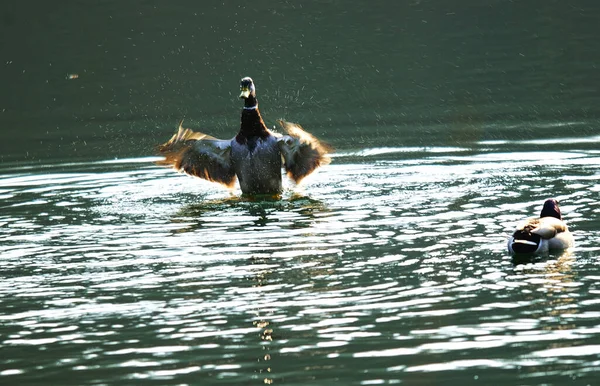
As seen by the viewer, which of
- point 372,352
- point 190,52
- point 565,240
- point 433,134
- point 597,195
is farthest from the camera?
point 190,52

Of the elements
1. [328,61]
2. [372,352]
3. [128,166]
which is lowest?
[372,352]

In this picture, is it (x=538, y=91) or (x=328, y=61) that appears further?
(x=328, y=61)

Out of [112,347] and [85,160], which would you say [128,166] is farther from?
[112,347]

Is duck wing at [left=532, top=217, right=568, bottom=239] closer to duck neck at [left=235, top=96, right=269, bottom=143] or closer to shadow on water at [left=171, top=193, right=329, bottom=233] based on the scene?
shadow on water at [left=171, top=193, right=329, bottom=233]

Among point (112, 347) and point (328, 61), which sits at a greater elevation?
point (328, 61)

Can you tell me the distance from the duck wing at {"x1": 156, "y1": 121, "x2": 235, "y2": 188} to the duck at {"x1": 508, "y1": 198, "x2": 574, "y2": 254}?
585 centimetres

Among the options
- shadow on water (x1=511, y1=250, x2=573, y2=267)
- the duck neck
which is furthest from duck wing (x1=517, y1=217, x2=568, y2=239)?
the duck neck

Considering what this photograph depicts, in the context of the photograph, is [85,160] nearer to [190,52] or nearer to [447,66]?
[447,66]

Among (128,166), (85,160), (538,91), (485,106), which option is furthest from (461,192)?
(538,91)

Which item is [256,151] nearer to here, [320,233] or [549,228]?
[320,233]

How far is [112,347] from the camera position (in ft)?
27.5

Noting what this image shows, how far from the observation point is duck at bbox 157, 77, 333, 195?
597 inches

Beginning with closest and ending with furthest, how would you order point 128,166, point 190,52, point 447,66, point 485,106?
point 128,166, point 485,106, point 447,66, point 190,52

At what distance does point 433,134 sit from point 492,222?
339 inches
